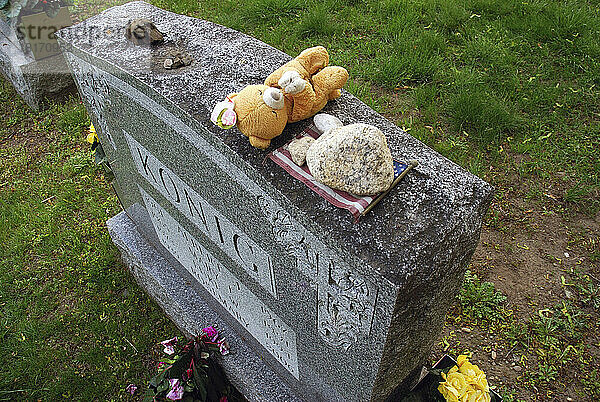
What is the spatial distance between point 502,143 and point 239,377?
250 centimetres

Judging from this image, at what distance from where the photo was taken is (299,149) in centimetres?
151

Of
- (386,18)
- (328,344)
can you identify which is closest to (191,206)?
(328,344)

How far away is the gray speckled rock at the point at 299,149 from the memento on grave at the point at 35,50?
3670 millimetres

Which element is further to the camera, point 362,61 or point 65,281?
point 362,61

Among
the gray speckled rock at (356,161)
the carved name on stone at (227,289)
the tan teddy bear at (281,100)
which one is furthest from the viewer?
the carved name on stone at (227,289)

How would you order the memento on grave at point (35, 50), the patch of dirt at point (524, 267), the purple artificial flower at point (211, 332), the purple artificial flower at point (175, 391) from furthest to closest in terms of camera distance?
the memento on grave at point (35, 50)
the patch of dirt at point (524, 267)
the purple artificial flower at point (211, 332)
the purple artificial flower at point (175, 391)

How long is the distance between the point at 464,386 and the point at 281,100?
1.28 m

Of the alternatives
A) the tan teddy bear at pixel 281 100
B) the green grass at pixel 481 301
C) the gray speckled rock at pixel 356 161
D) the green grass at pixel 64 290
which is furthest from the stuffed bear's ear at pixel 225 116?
the green grass at pixel 481 301

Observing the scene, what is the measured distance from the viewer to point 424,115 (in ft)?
12.2

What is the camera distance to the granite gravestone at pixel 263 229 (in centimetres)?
138

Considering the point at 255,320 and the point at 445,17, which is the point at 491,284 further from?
the point at 445,17

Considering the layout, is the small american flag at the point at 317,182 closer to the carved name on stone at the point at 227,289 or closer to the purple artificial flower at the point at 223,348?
the carved name on stone at the point at 227,289

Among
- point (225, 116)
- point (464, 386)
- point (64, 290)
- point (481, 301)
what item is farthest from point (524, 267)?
point (64, 290)

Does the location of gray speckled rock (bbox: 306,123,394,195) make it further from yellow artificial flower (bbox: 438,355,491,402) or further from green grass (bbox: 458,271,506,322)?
green grass (bbox: 458,271,506,322)
